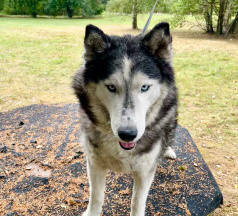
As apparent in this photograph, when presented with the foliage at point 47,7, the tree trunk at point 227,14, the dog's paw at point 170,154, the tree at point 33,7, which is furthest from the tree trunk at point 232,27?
the tree at point 33,7

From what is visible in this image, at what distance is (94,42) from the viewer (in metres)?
2.08

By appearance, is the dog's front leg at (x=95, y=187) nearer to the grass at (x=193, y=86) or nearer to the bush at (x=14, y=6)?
the grass at (x=193, y=86)

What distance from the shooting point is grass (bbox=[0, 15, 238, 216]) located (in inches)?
166

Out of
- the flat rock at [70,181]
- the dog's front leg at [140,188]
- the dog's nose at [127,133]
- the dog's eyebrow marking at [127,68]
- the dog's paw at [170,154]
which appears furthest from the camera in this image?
the dog's paw at [170,154]

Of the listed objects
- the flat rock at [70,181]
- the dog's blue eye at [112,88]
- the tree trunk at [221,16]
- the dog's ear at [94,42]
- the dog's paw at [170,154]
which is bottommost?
the flat rock at [70,181]

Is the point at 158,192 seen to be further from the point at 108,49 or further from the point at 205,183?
the point at 108,49

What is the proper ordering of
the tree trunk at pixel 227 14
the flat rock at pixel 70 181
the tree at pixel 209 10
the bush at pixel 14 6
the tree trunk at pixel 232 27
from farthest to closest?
the bush at pixel 14 6
the tree trunk at pixel 232 27
the tree at pixel 209 10
the tree trunk at pixel 227 14
the flat rock at pixel 70 181

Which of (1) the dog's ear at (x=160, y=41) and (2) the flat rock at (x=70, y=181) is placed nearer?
(1) the dog's ear at (x=160, y=41)

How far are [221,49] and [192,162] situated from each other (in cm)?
957

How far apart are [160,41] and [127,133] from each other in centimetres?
90

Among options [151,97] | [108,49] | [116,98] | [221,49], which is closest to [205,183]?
[151,97]

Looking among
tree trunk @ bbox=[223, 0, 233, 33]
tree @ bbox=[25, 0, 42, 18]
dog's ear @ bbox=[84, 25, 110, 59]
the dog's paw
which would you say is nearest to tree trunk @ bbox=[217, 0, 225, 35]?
tree trunk @ bbox=[223, 0, 233, 33]

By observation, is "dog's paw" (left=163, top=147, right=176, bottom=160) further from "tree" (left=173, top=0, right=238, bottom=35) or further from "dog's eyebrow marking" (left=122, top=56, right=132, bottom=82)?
"tree" (left=173, top=0, right=238, bottom=35)

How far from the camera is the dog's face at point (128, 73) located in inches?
74.0
